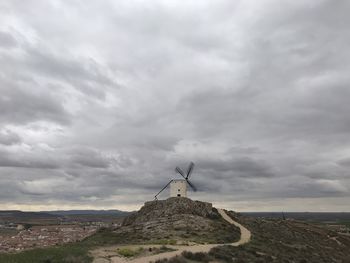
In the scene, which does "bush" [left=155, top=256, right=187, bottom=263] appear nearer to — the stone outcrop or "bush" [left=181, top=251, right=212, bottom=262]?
"bush" [left=181, top=251, right=212, bottom=262]

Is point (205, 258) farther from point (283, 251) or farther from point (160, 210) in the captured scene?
point (160, 210)

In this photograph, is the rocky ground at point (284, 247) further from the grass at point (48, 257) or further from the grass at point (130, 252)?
the grass at point (48, 257)

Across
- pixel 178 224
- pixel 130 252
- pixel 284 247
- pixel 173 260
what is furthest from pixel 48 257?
pixel 284 247

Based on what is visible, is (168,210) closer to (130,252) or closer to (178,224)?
(178,224)

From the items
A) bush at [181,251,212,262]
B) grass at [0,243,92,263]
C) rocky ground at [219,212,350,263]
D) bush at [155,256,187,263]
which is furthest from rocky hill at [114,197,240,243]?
grass at [0,243,92,263]

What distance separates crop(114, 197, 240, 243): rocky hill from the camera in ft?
164

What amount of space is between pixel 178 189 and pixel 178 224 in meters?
18.2

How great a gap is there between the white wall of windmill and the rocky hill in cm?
402

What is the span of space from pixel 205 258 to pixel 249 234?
2689 centimetres

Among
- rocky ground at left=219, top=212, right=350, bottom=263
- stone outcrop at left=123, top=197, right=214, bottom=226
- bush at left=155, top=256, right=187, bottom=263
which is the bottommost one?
bush at left=155, top=256, right=187, bottom=263

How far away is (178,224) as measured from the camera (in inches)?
2217

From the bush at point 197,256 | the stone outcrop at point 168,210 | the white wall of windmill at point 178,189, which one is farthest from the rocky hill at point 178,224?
the bush at point 197,256

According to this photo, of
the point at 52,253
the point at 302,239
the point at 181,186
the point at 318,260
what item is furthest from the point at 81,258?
the point at 302,239

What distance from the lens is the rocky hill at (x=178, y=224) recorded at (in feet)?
164
